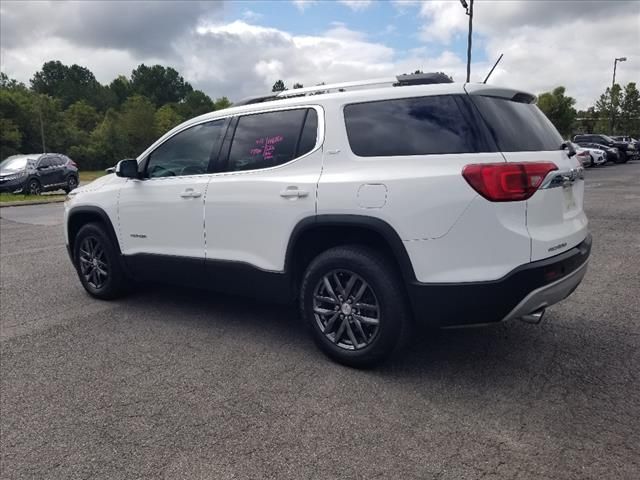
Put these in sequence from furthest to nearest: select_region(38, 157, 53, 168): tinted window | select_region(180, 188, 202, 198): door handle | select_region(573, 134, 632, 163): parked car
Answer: select_region(573, 134, 632, 163): parked car < select_region(38, 157, 53, 168): tinted window < select_region(180, 188, 202, 198): door handle

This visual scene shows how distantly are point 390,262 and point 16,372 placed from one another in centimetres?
274

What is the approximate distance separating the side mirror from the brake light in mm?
3084

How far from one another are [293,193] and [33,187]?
61.3 feet

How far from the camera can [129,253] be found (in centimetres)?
497

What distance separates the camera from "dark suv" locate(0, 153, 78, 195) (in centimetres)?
1864

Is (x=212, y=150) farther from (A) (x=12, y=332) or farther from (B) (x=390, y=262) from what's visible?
(A) (x=12, y=332)

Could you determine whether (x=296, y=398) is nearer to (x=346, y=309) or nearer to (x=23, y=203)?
(x=346, y=309)

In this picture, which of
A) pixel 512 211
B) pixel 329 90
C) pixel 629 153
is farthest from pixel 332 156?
pixel 629 153

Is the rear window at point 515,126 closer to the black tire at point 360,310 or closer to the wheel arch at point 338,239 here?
the wheel arch at point 338,239

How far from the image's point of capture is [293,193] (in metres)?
3.71

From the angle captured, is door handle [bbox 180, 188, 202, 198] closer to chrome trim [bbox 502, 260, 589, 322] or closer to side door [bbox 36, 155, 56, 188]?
chrome trim [bbox 502, 260, 589, 322]

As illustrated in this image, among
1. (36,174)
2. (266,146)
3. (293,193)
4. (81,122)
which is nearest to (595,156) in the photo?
(36,174)

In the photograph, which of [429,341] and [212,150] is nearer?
[429,341]

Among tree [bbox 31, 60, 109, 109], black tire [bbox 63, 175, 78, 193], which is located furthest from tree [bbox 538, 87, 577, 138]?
tree [bbox 31, 60, 109, 109]
